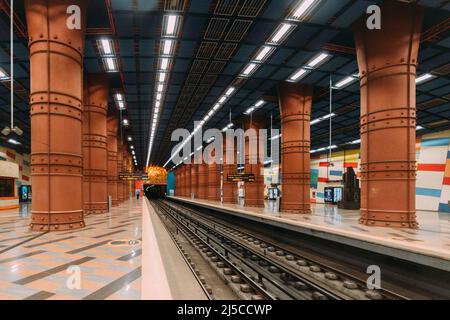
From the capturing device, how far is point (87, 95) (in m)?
16.0

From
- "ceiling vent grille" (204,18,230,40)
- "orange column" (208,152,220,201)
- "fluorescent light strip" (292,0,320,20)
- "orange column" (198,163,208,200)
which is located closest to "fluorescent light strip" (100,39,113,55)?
"ceiling vent grille" (204,18,230,40)

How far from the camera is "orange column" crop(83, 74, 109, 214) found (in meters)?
15.9

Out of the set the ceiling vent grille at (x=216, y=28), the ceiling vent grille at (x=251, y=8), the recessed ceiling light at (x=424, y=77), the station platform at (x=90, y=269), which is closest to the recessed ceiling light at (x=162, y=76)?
the ceiling vent grille at (x=216, y=28)

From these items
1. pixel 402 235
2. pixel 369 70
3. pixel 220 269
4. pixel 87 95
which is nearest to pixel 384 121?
pixel 369 70

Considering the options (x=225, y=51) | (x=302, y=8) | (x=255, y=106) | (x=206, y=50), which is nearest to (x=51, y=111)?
(x=206, y=50)

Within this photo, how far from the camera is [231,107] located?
22.8 m

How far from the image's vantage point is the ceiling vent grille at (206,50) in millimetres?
12469

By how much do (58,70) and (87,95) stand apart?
24.1ft

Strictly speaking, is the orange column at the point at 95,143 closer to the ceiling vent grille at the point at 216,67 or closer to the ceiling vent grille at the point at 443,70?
the ceiling vent grille at the point at 216,67

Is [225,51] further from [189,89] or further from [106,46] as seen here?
[189,89]

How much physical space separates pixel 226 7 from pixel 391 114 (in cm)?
723

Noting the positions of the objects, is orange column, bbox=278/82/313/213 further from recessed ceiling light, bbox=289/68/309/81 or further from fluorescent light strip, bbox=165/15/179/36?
fluorescent light strip, bbox=165/15/179/36
